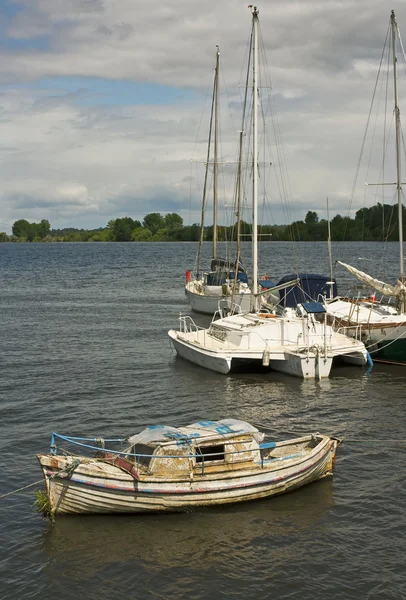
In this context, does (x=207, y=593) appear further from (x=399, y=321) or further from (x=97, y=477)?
(x=399, y=321)

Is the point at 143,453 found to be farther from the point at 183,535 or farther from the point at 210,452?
the point at 183,535

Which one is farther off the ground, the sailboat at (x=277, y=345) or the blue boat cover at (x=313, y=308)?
the blue boat cover at (x=313, y=308)

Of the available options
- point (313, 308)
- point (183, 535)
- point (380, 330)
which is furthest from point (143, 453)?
point (380, 330)

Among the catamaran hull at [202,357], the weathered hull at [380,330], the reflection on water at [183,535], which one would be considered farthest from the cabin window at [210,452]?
the weathered hull at [380,330]

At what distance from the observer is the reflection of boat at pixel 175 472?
1802cm

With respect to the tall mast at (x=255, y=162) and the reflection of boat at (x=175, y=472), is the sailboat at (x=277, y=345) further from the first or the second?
the reflection of boat at (x=175, y=472)

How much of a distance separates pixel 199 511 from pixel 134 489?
5.98 ft

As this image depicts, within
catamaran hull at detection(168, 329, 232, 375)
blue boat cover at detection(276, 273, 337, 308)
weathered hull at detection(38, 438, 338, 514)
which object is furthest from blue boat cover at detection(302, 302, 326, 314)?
weathered hull at detection(38, 438, 338, 514)

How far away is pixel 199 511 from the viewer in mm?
18703

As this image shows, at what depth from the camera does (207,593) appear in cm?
1536

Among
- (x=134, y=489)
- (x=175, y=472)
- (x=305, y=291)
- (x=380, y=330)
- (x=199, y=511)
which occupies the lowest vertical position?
(x=199, y=511)

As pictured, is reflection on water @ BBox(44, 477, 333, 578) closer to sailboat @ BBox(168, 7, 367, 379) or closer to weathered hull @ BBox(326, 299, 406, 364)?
sailboat @ BBox(168, 7, 367, 379)

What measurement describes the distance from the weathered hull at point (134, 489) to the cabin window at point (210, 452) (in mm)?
507

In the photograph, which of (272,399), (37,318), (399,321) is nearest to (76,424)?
(272,399)
